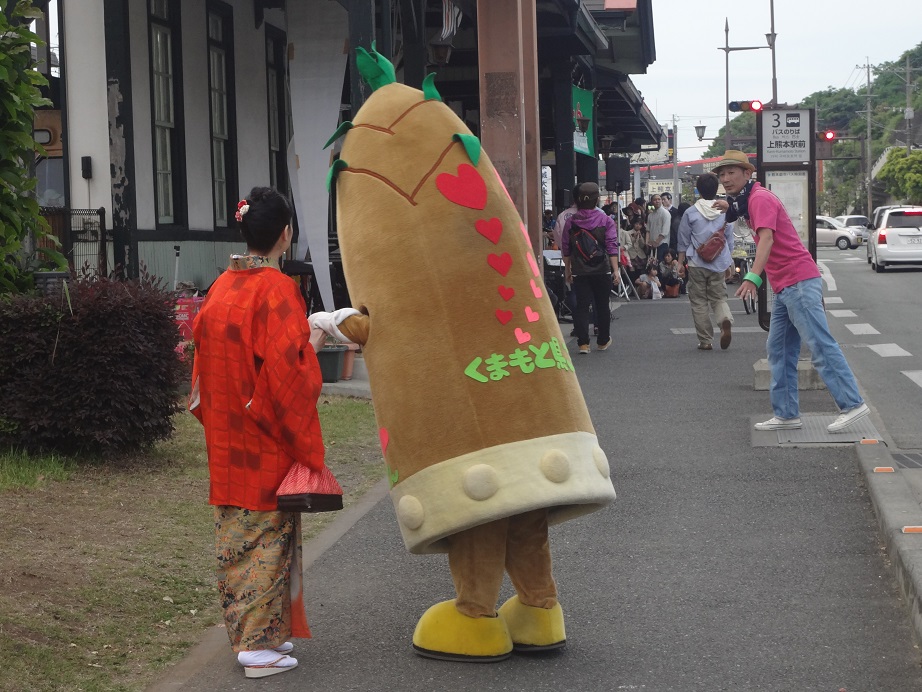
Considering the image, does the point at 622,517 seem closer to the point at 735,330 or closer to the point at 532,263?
the point at 532,263

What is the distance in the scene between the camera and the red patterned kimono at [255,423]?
173 inches

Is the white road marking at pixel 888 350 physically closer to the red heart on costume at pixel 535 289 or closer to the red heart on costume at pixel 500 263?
the red heart on costume at pixel 535 289

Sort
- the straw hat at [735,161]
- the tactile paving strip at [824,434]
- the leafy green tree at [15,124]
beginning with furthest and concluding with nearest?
the straw hat at [735,161] → the tactile paving strip at [824,434] → the leafy green tree at [15,124]

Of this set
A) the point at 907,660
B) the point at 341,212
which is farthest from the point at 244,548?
the point at 907,660

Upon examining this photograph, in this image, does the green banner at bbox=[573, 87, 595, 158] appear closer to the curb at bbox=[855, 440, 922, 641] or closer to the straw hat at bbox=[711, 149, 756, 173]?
the straw hat at bbox=[711, 149, 756, 173]

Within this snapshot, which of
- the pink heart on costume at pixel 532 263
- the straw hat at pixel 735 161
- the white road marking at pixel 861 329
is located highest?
the straw hat at pixel 735 161

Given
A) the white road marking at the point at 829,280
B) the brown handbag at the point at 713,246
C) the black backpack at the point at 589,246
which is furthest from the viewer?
the white road marking at the point at 829,280

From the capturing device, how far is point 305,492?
438cm

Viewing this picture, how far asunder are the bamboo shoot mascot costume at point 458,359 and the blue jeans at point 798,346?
14.6 feet

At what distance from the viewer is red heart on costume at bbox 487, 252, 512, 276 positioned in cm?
440

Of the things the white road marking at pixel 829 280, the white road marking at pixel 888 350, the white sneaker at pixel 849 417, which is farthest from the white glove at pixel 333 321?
the white road marking at pixel 829 280

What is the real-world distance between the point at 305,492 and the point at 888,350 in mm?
12471

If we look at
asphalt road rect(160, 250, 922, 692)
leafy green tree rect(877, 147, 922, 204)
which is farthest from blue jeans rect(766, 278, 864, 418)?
leafy green tree rect(877, 147, 922, 204)

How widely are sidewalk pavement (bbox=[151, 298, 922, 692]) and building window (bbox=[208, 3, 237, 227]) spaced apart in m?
3.26
